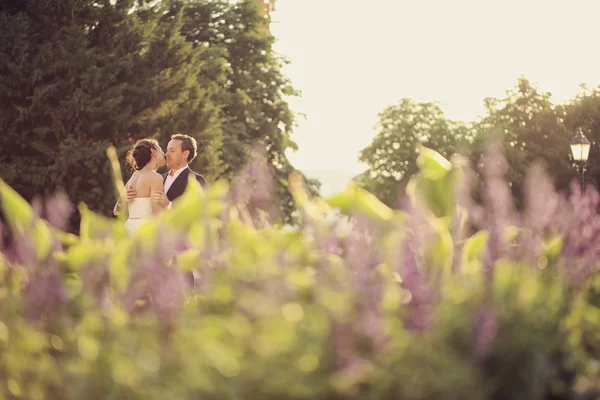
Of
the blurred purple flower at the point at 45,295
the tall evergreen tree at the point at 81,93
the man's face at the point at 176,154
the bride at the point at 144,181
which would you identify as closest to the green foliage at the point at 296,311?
the blurred purple flower at the point at 45,295

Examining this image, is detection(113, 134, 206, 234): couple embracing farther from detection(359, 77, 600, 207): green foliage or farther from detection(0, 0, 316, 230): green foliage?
detection(359, 77, 600, 207): green foliage

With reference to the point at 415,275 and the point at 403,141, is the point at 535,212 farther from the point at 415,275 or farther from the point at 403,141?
the point at 403,141

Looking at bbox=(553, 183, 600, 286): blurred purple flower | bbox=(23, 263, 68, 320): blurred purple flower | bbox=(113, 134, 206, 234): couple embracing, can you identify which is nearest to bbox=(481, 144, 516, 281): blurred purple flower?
bbox=(553, 183, 600, 286): blurred purple flower

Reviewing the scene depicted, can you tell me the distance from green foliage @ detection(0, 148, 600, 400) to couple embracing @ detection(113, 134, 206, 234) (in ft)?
22.3

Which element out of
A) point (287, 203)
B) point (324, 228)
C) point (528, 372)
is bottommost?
point (287, 203)

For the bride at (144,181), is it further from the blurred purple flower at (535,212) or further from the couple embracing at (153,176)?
the blurred purple flower at (535,212)

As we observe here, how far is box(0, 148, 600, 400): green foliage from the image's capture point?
5.83 ft

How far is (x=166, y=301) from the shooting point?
6.88 feet

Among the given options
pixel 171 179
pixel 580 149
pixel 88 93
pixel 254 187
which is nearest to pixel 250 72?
pixel 88 93

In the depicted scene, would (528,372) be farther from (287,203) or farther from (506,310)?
(287,203)

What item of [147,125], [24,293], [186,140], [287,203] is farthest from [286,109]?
[24,293]

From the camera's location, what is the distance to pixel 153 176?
9.52m

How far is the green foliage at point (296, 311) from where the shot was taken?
5.83 feet

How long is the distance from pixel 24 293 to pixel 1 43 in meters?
22.9
